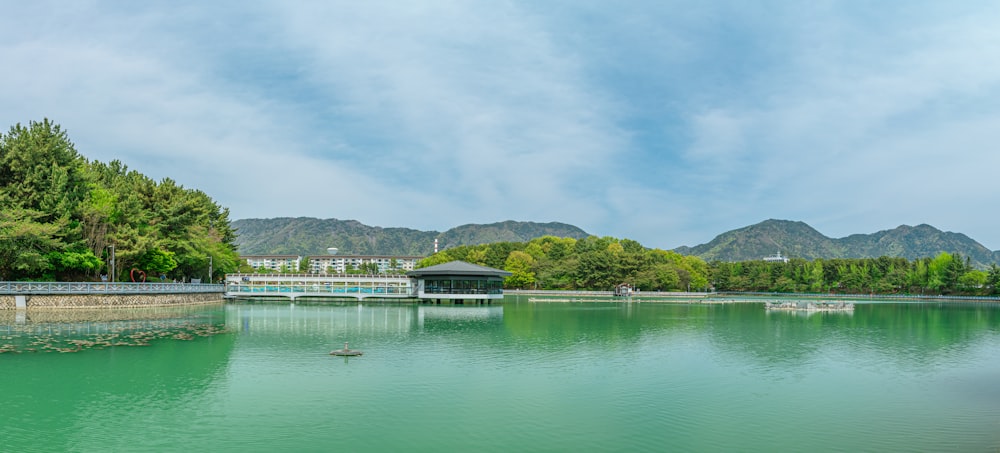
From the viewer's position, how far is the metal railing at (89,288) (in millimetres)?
36344

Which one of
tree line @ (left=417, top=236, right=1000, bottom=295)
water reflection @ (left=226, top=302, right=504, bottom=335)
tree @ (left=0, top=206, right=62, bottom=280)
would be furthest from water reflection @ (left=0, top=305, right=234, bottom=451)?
tree line @ (left=417, top=236, right=1000, bottom=295)

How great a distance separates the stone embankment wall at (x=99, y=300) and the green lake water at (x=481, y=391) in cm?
766

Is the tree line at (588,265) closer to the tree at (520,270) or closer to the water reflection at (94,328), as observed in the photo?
the tree at (520,270)

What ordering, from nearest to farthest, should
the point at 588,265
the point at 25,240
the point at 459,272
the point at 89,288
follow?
the point at 25,240 → the point at 89,288 → the point at 459,272 → the point at 588,265

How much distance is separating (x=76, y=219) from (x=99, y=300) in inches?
220

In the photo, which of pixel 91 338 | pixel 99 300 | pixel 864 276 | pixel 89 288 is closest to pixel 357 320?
pixel 91 338

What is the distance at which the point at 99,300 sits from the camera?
39.8 meters

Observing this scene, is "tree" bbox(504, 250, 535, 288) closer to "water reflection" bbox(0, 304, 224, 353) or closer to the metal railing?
the metal railing

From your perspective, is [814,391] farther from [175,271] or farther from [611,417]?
[175,271]

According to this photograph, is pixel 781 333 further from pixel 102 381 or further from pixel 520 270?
pixel 520 270

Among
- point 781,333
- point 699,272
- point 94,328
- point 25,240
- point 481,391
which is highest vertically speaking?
point 25,240

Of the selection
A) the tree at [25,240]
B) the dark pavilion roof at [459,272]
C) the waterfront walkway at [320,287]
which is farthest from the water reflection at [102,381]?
the waterfront walkway at [320,287]

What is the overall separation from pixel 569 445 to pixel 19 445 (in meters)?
9.87

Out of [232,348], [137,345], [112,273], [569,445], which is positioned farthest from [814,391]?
[112,273]
